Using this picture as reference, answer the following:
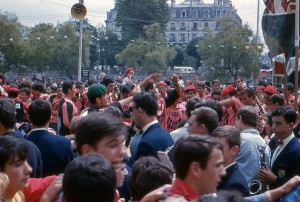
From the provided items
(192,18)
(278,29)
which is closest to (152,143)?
(278,29)

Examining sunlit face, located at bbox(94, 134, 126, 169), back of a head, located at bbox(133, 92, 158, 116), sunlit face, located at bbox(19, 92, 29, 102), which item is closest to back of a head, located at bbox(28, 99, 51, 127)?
back of a head, located at bbox(133, 92, 158, 116)

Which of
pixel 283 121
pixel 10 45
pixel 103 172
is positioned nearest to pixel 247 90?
pixel 283 121

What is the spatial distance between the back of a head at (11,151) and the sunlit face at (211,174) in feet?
4.13

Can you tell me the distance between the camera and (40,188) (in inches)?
173

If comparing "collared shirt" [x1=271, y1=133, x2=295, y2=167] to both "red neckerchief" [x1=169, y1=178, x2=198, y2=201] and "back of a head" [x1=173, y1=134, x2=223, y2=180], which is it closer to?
"back of a head" [x1=173, y1=134, x2=223, y2=180]

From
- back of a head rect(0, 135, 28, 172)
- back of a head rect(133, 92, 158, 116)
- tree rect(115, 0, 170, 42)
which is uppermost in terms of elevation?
tree rect(115, 0, 170, 42)

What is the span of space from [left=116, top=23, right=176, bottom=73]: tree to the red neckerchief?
72.1 m

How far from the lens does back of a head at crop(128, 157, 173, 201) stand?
4.34 meters

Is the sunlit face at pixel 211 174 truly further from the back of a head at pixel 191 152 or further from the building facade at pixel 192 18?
the building facade at pixel 192 18

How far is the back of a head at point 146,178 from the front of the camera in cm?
434

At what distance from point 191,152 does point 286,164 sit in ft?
8.41

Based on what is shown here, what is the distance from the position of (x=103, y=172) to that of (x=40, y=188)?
132 centimetres

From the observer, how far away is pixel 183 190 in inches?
154

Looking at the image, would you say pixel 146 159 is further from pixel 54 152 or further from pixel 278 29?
pixel 278 29
